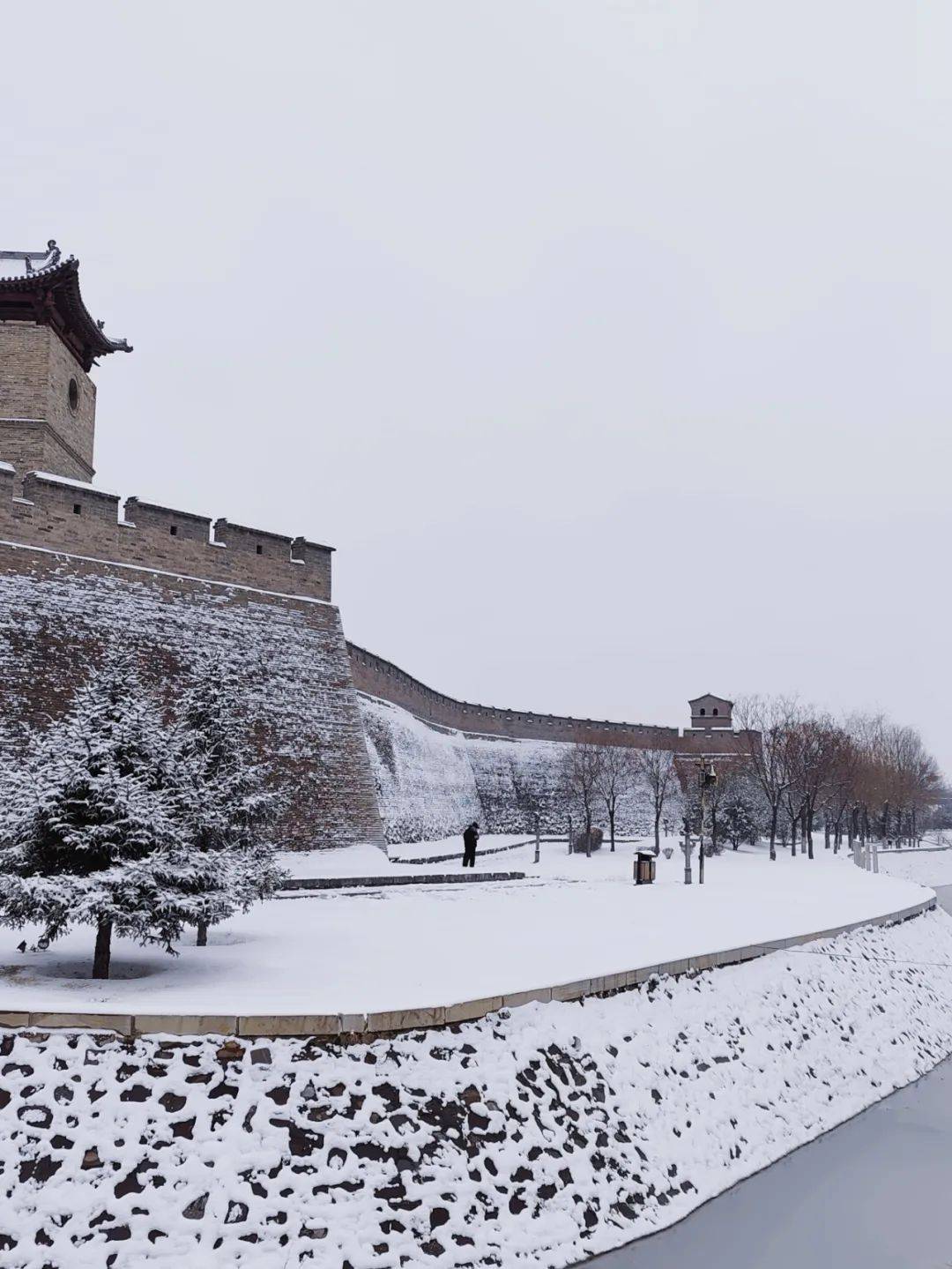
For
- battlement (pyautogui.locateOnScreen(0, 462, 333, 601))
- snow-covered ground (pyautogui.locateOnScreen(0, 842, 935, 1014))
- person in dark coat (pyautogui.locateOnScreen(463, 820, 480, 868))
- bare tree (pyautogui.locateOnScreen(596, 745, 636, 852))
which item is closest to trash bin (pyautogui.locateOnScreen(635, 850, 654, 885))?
snow-covered ground (pyautogui.locateOnScreen(0, 842, 935, 1014))

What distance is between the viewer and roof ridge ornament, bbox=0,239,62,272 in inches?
819

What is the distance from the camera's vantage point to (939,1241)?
6.41 meters

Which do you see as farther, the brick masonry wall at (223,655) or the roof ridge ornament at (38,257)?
the roof ridge ornament at (38,257)

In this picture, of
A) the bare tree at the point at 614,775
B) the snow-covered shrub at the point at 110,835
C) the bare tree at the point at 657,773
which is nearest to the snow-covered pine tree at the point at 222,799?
the snow-covered shrub at the point at 110,835

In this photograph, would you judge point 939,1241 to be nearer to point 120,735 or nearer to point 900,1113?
point 900,1113

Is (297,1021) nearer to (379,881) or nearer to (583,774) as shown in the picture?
(379,881)

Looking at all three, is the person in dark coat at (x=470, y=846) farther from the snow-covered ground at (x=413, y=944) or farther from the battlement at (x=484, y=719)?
the battlement at (x=484, y=719)

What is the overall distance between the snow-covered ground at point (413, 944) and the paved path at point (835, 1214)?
1785mm

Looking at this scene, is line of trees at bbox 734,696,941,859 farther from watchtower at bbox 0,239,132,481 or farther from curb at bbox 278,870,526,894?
watchtower at bbox 0,239,132,481

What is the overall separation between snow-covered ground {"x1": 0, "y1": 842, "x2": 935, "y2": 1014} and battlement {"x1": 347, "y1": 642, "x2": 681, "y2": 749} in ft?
31.7

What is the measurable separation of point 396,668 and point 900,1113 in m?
21.5

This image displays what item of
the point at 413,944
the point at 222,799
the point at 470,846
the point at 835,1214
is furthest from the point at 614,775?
the point at 835,1214

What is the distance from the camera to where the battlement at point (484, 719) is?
26.8m

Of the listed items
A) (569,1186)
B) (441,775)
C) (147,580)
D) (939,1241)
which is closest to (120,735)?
(569,1186)
